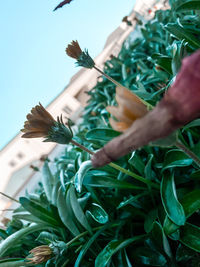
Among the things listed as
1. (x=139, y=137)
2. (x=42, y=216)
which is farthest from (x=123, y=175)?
(x=139, y=137)

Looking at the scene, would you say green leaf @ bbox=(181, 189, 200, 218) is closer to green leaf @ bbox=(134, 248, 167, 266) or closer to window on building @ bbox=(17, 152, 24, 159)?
green leaf @ bbox=(134, 248, 167, 266)

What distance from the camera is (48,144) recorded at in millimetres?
3691

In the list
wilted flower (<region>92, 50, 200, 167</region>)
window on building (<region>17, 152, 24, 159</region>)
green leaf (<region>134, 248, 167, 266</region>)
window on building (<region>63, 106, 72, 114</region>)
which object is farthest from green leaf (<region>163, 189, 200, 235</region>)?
window on building (<region>17, 152, 24, 159</region>)

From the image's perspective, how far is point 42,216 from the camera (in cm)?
58

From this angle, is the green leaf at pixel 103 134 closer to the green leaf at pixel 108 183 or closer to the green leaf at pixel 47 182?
the green leaf at pixel 108 183

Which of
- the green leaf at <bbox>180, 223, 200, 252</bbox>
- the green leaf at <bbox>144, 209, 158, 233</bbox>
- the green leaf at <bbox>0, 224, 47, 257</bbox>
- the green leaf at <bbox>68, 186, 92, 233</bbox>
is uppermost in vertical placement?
the green leaf at <bbox>0, 224, 47, 257</bbox>

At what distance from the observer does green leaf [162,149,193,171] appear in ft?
1.42

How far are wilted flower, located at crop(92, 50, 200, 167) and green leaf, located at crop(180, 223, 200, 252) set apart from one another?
356mm

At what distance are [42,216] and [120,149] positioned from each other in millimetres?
519

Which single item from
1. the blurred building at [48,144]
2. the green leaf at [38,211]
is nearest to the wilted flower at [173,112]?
the green leaf at [38,211]

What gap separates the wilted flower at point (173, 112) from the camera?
4.7 inches

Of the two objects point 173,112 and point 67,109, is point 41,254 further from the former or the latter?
point 67,109

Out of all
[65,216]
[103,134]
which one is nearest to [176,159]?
[103,134]

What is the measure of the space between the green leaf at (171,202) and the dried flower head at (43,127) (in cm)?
23
